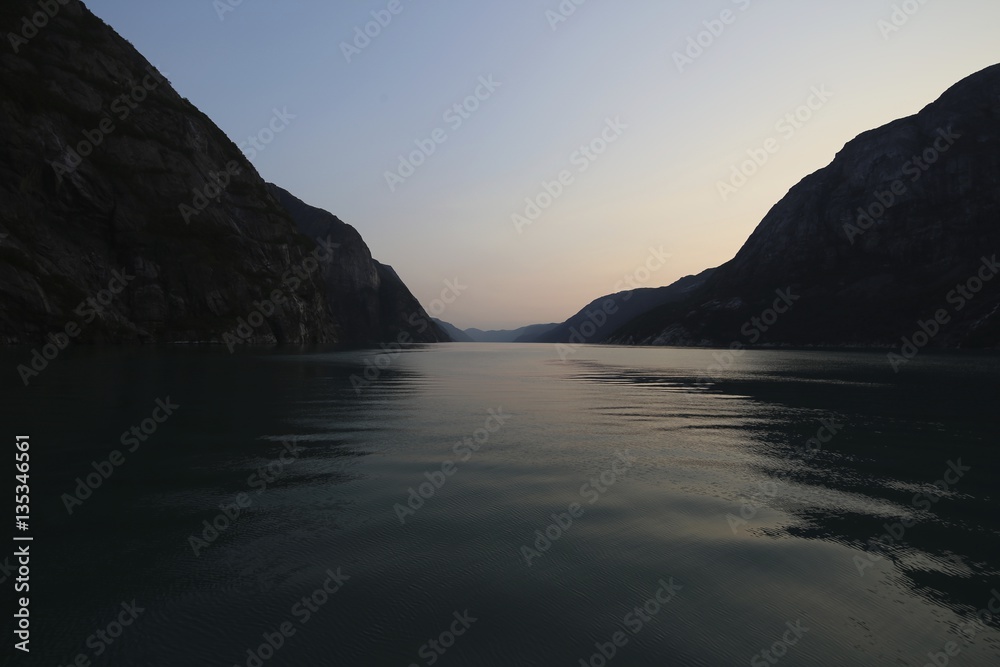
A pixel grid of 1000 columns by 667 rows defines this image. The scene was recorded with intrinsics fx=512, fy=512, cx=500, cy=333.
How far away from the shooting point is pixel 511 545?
8.70m

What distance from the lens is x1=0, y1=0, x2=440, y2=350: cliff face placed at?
278 feet

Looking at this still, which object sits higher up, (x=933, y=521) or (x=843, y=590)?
(x=843, y=590)

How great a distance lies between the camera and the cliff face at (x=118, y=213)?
3339 inches

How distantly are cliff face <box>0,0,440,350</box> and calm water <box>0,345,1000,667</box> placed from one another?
8349cm

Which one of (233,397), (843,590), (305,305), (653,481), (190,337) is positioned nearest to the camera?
(843,590)

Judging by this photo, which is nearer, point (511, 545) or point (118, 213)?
point (511, 545)

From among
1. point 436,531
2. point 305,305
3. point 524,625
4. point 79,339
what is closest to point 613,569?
point 524,625

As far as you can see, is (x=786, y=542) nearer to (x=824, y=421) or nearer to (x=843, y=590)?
(x=843, y=590)

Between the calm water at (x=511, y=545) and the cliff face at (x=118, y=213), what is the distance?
3287 inches

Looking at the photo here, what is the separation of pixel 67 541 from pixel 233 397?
20.1 metres

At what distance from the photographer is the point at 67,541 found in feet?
27.5

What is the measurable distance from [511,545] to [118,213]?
A: 125 m

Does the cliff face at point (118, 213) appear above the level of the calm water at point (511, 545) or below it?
above

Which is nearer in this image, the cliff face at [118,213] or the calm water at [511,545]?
the calm water at [511,545]
